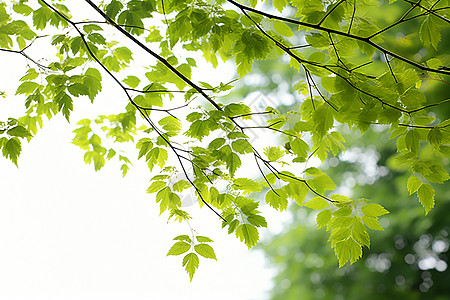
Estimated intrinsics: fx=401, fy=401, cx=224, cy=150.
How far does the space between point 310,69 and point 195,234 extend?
1.71 feet

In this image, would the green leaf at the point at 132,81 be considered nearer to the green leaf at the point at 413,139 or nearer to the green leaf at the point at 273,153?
the green leaf at the point at 273,153

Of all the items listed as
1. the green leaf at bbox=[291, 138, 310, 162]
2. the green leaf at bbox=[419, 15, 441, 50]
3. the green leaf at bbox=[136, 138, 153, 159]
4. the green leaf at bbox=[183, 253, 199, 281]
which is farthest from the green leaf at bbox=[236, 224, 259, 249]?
the green leaf at bbox=[419, 15, 441, 50]

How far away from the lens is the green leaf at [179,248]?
102 cm

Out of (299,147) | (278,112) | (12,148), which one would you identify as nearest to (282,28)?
(278,112)

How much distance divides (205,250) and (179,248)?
0.22ft

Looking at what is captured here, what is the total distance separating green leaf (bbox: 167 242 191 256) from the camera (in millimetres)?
1021

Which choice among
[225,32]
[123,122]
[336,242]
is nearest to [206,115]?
[225,32]

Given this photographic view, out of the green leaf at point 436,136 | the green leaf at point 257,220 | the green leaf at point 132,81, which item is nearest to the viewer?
the green leaf at point 436,136

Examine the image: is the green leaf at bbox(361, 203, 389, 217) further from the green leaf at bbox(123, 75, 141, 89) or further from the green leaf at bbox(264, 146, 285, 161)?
the green leaf at bbox(123, 75, 141, 89)

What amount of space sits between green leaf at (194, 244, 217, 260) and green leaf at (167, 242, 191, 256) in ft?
0.08

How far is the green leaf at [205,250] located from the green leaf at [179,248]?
0.08ft

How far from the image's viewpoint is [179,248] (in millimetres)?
1025

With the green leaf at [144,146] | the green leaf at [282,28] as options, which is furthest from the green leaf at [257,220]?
the green leaf at [282,28]

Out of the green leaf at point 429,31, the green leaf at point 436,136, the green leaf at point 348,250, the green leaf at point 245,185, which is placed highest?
the green leaf at point 429,31
